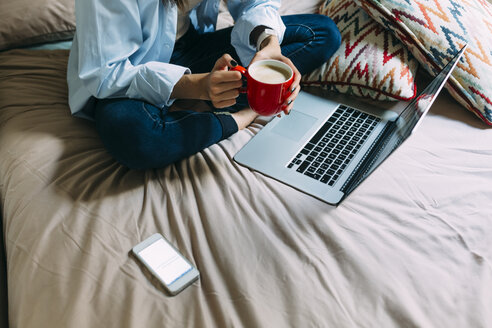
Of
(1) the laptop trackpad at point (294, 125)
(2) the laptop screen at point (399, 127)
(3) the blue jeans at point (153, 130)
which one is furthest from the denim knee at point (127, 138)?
(2) the laptop screen at point (399, 127)

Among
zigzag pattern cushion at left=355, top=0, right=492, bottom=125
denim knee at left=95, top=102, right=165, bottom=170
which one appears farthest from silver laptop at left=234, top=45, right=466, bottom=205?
denim knee at left=95, top=102, right=165, bottom=170

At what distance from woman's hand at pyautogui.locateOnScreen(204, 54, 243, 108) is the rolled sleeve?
302 mm

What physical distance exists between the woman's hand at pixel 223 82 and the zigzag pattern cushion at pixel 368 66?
0.43 metres

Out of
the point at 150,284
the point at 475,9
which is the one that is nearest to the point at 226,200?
the point at 150,284

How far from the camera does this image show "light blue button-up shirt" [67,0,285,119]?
836 mm

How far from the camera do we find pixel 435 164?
915 millimetres

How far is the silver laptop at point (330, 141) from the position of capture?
2.81ft

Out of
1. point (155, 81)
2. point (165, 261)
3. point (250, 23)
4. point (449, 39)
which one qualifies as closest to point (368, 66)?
point (449, 39)

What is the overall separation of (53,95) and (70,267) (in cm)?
57

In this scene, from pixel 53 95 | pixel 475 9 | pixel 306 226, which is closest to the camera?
pixel 306 226

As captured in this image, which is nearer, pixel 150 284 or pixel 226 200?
pixel 150 284

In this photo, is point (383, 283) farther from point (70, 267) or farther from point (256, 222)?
point (70, 267)

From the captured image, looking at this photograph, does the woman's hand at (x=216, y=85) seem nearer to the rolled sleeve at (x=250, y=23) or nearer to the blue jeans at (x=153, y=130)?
the blue jeans at (x=153, y=130)

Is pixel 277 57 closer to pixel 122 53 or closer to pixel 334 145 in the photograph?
pixel 334 145
